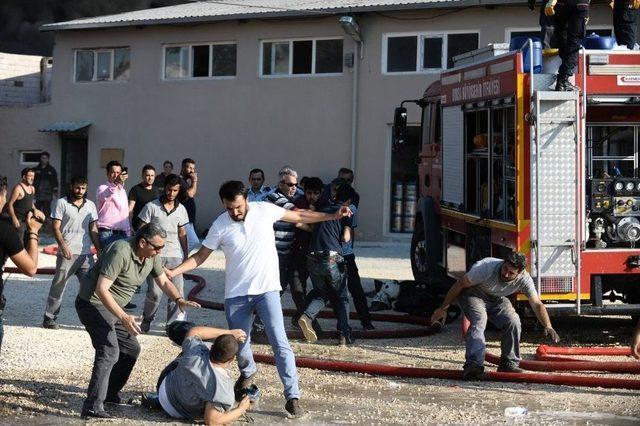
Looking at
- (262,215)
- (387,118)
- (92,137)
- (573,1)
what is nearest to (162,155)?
(92,137)

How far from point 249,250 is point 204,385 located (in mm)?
1265

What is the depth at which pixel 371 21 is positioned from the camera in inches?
976

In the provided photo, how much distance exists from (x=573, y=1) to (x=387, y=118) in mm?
12684

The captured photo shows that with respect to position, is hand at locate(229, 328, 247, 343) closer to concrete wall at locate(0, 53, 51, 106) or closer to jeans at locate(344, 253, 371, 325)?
jeans at locate(344, 253, 371, 325)

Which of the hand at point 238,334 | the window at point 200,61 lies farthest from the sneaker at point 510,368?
the window at point 200,61

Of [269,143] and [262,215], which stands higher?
[269,143]

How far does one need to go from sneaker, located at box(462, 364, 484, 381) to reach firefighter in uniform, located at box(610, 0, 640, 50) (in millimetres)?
4774

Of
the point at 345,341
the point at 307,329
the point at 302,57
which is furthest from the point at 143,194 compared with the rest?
the point at 302,57

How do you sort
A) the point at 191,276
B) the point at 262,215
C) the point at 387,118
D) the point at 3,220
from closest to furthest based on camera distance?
the point at 3,220 < the point at 262,215 < the point at 191,276 < the point at 387,118

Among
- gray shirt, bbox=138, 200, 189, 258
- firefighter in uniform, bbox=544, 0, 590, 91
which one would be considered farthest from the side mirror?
gray shirt, bbox=138, 200, 189, 258

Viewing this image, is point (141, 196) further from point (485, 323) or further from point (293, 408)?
point (293, 408)

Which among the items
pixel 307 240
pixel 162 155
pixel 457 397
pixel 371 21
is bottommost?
pixel 457 397

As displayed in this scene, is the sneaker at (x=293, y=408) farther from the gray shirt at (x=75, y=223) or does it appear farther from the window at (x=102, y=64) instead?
the window at (x=102, y=64)

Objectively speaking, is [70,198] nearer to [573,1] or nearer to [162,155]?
[573,1]
